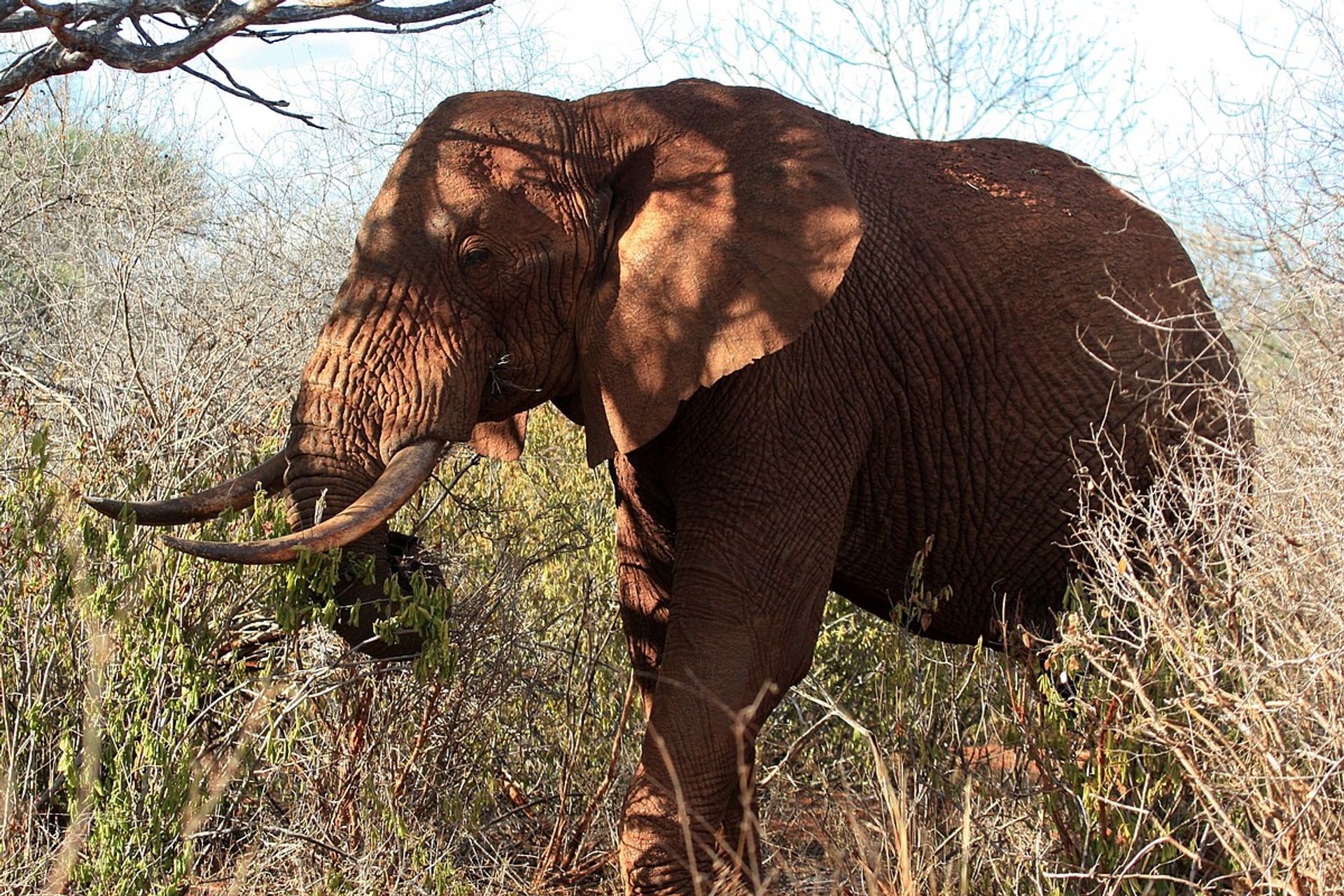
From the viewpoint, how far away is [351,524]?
4156 mm

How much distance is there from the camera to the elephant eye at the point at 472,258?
469 cm

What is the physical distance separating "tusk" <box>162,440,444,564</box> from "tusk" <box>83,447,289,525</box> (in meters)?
0.28

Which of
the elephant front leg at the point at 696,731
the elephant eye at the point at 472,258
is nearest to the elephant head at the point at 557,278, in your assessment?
the elephant eye at the point at 472,258

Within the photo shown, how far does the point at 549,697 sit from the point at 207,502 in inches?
79.2

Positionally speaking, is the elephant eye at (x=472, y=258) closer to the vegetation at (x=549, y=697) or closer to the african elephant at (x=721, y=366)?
the african elephant at (x=721, y=366)

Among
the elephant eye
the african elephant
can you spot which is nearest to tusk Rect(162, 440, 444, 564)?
the african elephant

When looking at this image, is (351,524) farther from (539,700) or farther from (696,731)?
(539,700)

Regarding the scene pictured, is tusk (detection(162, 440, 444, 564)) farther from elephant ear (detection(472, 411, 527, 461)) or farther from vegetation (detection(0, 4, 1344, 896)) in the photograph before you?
elephant ear (detection(472, 411, 527, 461))

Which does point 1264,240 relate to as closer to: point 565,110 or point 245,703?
point 565,110

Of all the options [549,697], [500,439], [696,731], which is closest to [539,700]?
[549,697]

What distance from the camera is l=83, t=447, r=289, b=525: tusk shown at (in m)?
4.29

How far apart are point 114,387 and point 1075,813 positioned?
11.8 ft

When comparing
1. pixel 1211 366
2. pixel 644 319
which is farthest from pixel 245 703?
pixel 1211 366

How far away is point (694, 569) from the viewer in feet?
15.7
